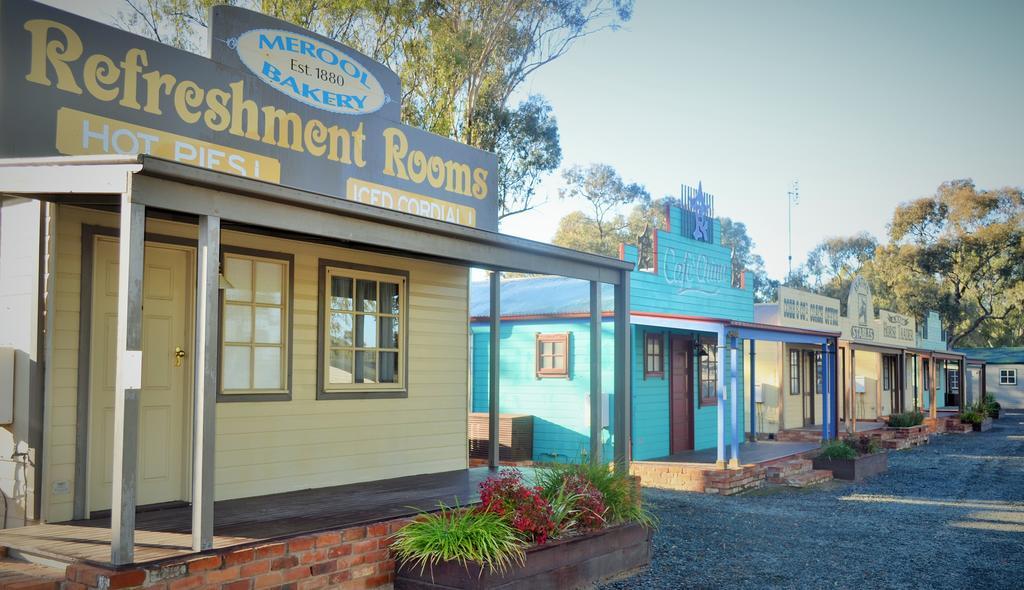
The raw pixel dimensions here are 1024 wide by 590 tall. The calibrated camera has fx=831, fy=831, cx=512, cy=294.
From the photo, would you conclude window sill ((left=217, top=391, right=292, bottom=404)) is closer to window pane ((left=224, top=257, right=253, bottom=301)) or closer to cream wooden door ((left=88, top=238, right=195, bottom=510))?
cream wooden door ((left=88, top=238, right=195, bottom=510))

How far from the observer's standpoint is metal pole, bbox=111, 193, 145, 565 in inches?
178

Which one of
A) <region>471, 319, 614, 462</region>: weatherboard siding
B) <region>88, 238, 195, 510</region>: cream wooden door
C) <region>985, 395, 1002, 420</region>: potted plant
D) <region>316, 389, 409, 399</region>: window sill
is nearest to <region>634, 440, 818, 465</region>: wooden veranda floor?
<region>471, 319, 614, 462</region>: weatherboard siding

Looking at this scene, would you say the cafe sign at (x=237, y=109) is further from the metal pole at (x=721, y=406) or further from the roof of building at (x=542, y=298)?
the roof of building at (x=542, y=298)

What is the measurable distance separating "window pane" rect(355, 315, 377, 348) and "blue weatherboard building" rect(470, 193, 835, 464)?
5630 mm

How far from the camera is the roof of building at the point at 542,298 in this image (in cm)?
1493

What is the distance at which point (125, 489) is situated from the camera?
453 cm

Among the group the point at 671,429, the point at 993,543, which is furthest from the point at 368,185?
the point at 671,429

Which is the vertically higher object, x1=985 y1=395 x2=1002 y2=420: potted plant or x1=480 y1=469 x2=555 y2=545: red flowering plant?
x1=480 y1=469 x2=555 y2=545: red flowering plant

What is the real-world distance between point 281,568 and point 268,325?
110 inches

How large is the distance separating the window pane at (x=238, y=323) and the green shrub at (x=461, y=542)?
2345mm

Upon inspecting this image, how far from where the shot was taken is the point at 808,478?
14.0 metres

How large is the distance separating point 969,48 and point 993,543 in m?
40.8

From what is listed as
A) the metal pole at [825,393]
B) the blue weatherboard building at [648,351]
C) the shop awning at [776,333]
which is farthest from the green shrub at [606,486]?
the metal pole at [825,393]

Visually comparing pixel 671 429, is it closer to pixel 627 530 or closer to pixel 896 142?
pixel 627 530
